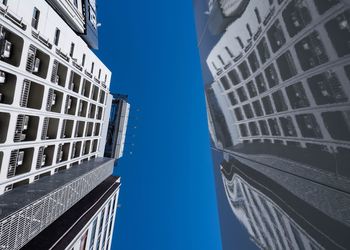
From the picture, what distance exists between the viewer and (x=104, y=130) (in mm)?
51281

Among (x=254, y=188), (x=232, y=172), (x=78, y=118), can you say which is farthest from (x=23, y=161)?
(x=254, y=188)

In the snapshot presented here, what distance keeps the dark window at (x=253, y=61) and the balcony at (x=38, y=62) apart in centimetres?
2125

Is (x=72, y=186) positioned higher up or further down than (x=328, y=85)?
further down

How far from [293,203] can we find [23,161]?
25.0 metres

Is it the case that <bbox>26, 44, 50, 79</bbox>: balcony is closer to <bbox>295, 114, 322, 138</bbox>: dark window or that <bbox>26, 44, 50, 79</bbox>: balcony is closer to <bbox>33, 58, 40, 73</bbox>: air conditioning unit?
<bbox>33, 58, 40, 73</bbox>: air conditioning unit

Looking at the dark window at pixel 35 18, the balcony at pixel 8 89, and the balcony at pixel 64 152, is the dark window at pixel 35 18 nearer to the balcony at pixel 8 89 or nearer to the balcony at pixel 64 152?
the balcony at pixel 8 89

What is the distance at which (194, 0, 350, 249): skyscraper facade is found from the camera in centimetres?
394

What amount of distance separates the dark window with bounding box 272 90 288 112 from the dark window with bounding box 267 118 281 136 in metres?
0.34

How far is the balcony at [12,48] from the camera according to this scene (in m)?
21.1

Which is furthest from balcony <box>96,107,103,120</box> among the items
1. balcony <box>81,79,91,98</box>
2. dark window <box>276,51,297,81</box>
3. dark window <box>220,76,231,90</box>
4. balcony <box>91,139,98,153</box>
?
dark window <box>276,51,297,81</box>

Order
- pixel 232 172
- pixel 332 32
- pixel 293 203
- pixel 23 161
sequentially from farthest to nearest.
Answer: pixel 23 161
pixel 232 172
pixel 293 203
pixel 332 32

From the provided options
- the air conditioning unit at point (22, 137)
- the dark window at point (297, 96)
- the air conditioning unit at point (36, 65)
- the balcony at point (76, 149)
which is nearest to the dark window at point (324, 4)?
the dark window at point (297, 96)

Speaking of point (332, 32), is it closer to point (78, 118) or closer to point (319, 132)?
point (319, 132)

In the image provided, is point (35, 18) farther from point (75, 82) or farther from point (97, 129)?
point (97, 129)
